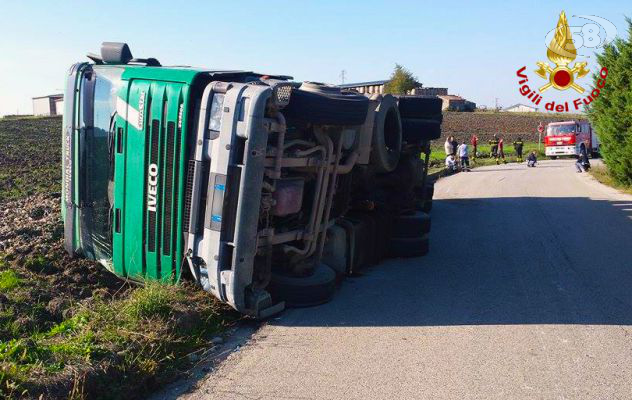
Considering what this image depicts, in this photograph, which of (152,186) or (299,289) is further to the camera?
(299,289)

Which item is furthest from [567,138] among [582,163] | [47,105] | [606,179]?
[47,105]

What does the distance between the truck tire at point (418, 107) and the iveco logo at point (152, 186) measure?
14.3 ft

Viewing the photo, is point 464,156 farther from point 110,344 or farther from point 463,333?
point 110,344

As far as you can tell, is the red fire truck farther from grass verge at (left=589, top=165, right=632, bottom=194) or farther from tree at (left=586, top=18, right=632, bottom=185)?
tree at (left=586, top=18, right=632, bottom=185)

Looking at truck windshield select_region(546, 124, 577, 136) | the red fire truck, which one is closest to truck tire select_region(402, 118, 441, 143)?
the red fire truck

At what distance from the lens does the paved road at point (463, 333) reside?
4246mm

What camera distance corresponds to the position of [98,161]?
6.32 m

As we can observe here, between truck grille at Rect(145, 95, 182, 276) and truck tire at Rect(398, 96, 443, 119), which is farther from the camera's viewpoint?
truck tire at Rect(398, 96, 443, 119)

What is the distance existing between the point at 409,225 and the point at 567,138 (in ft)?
97.4

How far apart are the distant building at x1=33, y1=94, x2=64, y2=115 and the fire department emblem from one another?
44.0 m

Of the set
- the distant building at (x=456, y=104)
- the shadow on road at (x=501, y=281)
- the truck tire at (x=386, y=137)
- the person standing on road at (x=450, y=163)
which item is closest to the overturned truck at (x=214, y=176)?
the truck tire at (x=386, y=137)

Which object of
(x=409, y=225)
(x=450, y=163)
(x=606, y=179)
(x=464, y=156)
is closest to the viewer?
(x=409, y=225)

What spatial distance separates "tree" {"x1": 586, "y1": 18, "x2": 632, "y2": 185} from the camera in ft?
55.7

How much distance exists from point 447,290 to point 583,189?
40.0 ft
